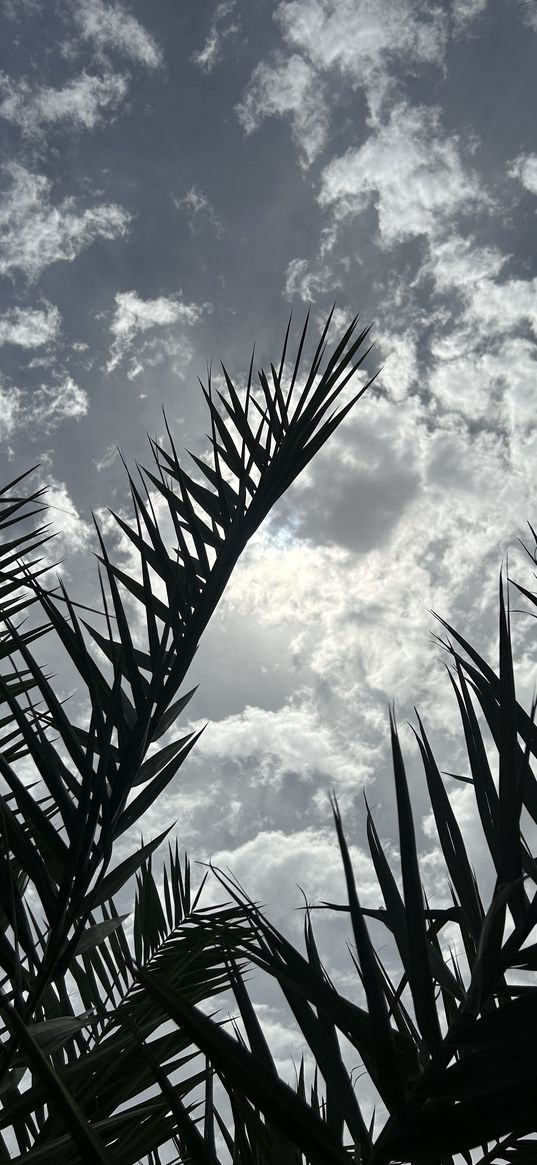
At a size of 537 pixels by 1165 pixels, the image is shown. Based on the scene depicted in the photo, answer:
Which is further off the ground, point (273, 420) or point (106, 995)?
point (273, 420)

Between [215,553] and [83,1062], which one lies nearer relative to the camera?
[83,1062]

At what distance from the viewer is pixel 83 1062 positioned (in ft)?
3.35

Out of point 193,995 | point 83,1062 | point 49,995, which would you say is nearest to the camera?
point 83,1062

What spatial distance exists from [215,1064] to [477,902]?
0.35 meters

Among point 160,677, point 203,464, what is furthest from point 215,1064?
point 203,464

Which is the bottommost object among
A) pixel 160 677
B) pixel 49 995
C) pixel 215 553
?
pixel 49 995

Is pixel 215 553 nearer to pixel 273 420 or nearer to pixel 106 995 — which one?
pixel 273 420

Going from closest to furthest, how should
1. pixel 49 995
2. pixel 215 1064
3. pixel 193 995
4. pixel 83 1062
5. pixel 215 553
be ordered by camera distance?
pixel 215 1064 < pixel 83 1062 < pixel 49 995 < pixel 193 995 < pixel 215 553

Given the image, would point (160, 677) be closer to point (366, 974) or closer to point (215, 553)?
point (215, 553)

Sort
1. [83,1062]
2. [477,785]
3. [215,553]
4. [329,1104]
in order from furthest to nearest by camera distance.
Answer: [215,553] < [83,1062] < [477,785] < [329,1104]

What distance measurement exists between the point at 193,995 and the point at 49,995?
0.34m

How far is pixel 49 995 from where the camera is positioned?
49.3 inches

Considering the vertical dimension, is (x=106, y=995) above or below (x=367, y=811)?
above

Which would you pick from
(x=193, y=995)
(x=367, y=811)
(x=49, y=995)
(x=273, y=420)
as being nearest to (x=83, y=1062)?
(x=49, y=995)
